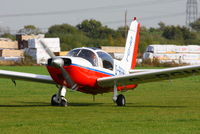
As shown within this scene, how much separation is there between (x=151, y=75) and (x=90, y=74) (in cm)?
213

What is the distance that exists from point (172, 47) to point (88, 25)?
49204mm

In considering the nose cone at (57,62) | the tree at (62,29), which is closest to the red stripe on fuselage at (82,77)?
the nose cone at (57,62)

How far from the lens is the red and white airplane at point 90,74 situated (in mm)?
18844

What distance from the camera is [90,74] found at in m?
19.8

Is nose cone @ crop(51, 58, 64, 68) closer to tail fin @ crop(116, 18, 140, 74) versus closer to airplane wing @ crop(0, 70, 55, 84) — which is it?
airplane wing @ crop(0, 70, 55, 84)

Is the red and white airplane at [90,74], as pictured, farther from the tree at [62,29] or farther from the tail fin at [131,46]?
the tree at [62,29]

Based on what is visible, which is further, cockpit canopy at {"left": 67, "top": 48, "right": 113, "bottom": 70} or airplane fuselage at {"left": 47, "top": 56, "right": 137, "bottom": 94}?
cockpit canopy at {"left": 67, "top": 48, "right": 113, "bottom": 70}

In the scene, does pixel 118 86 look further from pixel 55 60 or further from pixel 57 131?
pixel 57 131

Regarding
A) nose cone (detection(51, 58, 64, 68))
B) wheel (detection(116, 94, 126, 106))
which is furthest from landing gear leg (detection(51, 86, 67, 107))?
wheel (detection(116, 94, 126, 106))

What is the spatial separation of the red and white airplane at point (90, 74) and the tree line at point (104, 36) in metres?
75.4

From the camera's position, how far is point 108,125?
525 inches

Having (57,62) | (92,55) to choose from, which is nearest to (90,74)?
(92,55)

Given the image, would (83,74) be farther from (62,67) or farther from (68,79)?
(62,67)

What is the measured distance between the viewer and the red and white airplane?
18844 millimetres
